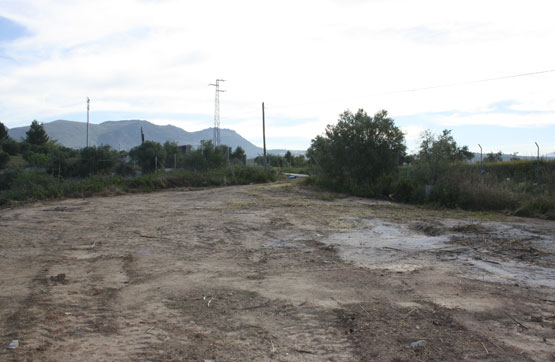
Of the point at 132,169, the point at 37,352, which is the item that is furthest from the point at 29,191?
the point at 37,352

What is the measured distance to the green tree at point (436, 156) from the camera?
1465cm

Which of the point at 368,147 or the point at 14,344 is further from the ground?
the point at 368,147

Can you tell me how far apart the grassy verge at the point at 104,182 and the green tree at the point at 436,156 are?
11.0m

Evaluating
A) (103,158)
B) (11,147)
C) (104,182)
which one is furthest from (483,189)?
(11,147)

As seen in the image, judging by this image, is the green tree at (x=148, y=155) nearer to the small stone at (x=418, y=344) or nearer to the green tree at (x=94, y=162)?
the green tree at (x=94, y=162)

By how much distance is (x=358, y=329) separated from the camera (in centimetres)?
347

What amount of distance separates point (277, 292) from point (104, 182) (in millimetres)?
15555

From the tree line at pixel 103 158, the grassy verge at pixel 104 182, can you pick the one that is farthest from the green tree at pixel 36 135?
the grassy verge at pixel 104 182

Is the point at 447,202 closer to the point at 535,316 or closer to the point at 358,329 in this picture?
the point at 535,316

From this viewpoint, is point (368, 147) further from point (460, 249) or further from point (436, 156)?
point (460, 249)

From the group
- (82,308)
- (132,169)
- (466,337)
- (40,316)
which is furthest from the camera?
(132,169)

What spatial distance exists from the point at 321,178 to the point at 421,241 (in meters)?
12.8

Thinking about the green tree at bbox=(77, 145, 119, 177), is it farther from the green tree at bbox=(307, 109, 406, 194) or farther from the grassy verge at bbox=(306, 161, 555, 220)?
the grassy verge at bbox=(306, 161, 555, 220)

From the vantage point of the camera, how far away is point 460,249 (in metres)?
6.59
